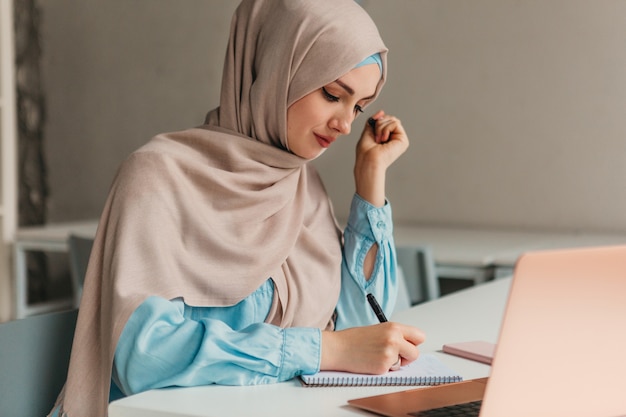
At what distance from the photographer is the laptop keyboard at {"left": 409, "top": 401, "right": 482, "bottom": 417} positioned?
951mm

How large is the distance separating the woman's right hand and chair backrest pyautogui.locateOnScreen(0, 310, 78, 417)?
42 centimetres

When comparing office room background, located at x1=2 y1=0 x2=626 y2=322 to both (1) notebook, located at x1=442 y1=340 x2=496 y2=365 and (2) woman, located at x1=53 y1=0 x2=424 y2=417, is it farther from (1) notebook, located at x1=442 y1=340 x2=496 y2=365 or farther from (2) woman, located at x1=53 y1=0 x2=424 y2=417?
(1) notebook, located at x1=442 y1=340 x2=496 y2=365

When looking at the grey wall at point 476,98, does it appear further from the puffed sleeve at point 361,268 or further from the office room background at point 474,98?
the puffed sleeve at point 361,268

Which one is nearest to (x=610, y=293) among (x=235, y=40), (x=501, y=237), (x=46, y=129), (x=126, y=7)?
(x=235, y=40)

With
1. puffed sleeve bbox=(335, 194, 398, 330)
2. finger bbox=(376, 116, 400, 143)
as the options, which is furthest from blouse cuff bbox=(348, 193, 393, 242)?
finger bbox=(376, 116, 400, 143)

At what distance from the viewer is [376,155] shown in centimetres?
158

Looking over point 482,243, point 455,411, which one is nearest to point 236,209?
point 455,411

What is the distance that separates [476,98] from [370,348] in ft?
7.09

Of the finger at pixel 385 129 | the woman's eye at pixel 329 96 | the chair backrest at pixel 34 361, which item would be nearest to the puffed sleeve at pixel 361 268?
the finger at pixel 385 129

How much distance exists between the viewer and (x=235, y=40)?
4.87 ft

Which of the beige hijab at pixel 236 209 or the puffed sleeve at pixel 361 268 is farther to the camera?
the puffed sleeve at pixel 361 268

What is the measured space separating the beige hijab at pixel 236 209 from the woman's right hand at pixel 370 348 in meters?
0.23

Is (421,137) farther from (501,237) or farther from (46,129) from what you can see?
(46,129)

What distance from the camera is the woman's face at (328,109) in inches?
54.8
